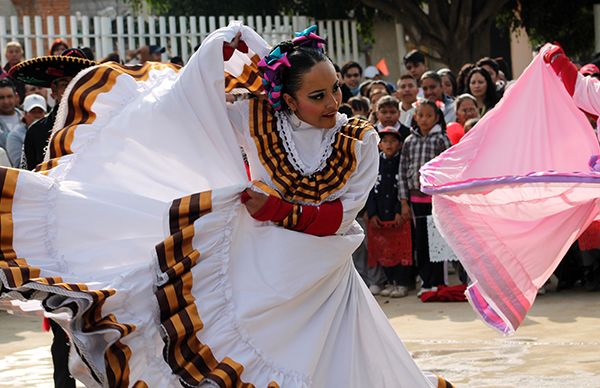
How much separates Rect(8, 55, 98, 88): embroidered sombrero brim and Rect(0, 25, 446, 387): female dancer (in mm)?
643

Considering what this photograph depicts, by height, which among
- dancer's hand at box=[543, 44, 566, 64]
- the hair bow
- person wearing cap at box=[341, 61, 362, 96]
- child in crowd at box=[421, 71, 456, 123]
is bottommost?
the hair bow

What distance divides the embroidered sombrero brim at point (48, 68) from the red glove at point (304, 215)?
1438 millimetres

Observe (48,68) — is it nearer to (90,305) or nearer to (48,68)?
(48,68)

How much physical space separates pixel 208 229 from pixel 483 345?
3.64 m

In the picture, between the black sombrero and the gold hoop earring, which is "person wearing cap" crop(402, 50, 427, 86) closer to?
the black sombrero

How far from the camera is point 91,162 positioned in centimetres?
516

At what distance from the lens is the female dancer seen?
4.75 metres

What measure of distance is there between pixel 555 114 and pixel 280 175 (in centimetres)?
312

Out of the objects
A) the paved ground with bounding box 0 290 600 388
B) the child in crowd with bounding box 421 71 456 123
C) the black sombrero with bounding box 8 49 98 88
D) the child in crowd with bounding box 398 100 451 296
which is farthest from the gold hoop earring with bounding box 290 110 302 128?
the child in crowd with bounding box 421 71 456 123

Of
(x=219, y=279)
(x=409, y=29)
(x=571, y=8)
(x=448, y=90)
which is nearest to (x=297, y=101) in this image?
(x=219, y=279)

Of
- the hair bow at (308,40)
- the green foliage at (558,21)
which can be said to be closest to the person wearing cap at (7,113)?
the hair bow at (308,40)

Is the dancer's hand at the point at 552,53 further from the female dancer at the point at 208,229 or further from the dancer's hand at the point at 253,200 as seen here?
the dancer's hand at the point at 253,200

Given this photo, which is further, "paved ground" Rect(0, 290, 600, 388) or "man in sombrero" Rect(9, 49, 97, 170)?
"paved ground" Rect(0, 290, 600, 388)

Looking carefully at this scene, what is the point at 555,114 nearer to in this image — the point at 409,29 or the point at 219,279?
the point at 219,279
